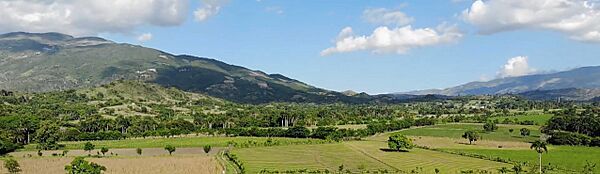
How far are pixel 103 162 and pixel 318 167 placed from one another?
1566 inches

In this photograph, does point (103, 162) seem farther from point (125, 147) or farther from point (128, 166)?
point (125, 147)

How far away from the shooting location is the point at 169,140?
162 metres

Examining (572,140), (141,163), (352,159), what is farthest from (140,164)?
(572,140)

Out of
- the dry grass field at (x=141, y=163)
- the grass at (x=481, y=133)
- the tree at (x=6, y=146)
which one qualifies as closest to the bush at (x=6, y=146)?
the tree at (x=6, y=146)

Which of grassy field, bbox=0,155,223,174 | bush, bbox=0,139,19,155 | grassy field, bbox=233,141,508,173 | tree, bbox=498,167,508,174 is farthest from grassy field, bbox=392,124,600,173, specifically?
bush, bbox=0,139,19,155

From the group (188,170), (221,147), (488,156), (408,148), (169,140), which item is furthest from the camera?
(169,140)

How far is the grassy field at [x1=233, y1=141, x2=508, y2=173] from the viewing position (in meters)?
100

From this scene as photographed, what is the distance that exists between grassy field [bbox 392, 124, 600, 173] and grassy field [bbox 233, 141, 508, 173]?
10.5 m

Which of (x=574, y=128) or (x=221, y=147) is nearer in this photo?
(x=221, y=147)

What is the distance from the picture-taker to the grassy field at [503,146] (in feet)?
366

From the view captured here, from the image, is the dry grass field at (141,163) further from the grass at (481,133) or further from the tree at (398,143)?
the grass at (481,133)

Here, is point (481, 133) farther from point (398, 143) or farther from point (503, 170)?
point (503, 170)

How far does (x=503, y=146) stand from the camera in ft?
456

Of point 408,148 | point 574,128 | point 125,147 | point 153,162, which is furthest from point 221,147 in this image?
point 574,128
